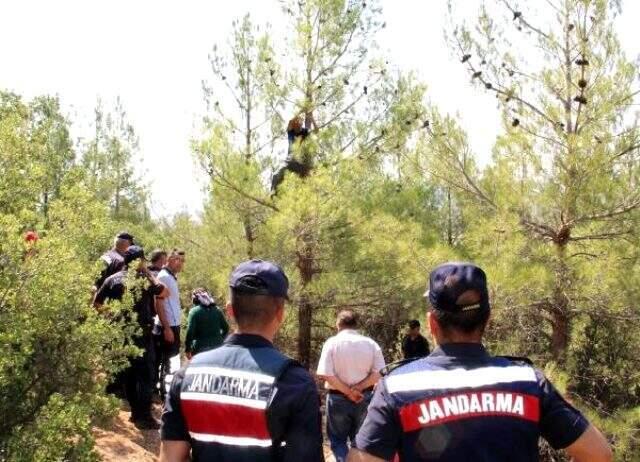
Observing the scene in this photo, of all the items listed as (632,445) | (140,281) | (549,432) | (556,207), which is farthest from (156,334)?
(549,432)

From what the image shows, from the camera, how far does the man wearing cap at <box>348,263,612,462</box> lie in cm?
162

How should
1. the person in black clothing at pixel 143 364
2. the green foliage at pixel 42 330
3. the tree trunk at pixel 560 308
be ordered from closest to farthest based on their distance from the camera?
the green foliage at pixel 42 330 → the person in black clothing at pixel 143 364 → the tree trunk at pixel 560 308

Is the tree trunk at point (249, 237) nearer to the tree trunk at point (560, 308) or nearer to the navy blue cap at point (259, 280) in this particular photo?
the tree trunk at point (560, 308)

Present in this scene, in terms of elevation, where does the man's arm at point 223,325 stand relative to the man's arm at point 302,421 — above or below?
below

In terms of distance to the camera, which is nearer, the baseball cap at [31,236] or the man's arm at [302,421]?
the man's arm at [302,421]

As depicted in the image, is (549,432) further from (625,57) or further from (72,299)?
(625,57)

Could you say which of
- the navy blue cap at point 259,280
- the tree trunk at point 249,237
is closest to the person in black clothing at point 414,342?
the tree trunk at point 249,237

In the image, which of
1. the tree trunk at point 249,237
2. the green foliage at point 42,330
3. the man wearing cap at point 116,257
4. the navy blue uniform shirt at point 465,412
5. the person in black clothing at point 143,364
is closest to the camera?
the navy blue uniform shirt at point 465,412

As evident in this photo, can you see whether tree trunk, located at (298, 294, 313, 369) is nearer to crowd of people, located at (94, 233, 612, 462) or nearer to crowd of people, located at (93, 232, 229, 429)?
crowd of people, located at (93, 232, 229, 429)

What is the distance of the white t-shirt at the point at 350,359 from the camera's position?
4363mm

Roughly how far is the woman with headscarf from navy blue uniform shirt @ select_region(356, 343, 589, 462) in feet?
13.7

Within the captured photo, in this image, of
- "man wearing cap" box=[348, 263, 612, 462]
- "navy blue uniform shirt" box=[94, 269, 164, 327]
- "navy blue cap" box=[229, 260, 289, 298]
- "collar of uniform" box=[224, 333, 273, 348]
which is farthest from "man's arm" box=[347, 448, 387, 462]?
"navy blue uniform shirt" box=[94, 269, 164, 327]

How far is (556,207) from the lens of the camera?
644 cm

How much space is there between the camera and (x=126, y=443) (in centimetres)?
523
